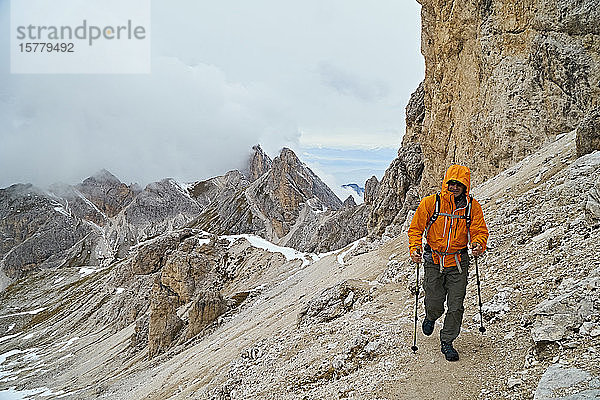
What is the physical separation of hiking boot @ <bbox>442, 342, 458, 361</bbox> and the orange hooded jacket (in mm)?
1530

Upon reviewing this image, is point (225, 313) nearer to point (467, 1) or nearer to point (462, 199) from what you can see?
point (467, 1)

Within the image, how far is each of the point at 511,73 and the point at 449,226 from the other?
21677 mm

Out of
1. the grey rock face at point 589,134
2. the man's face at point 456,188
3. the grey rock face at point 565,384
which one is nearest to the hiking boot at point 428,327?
the grey rock face at point 565,384

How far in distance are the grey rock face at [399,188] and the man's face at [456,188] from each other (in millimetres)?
36764

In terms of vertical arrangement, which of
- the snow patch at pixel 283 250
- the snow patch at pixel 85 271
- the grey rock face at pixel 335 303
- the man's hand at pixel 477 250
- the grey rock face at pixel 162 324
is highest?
the man's hand at pixel 477 250

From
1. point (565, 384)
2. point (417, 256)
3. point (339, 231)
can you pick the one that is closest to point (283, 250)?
point (339, 231)

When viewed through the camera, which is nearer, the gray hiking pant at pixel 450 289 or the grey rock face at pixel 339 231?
the gray hiking pant at pixel 450 289

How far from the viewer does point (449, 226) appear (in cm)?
827

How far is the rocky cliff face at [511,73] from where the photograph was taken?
76.6ft

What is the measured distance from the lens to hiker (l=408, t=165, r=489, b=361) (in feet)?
26.7

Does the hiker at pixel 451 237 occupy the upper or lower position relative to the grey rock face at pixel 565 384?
upper

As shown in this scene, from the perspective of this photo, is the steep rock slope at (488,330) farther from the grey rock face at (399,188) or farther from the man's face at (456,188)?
the grey rock face at (399,188)

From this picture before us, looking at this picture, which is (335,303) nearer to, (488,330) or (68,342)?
(488,330)

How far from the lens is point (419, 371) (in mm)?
8383
